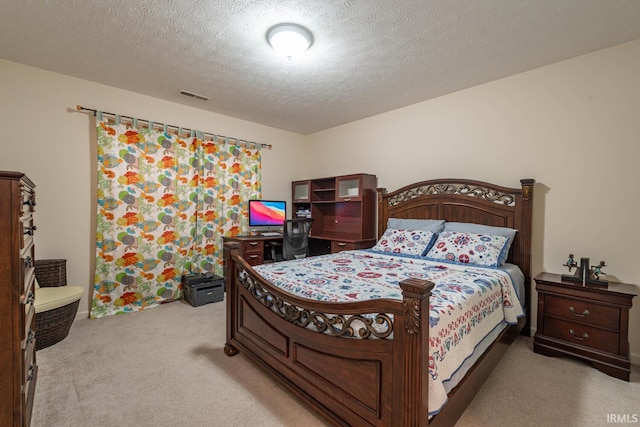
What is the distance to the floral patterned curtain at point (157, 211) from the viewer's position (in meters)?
3.12

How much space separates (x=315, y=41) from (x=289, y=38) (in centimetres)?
26

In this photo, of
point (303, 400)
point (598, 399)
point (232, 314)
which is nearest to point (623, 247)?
point (598, 399)

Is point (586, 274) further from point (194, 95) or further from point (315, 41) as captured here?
point (194, 95)

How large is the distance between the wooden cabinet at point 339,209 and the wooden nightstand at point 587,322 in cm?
202

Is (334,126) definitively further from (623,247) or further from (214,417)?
(214,417)

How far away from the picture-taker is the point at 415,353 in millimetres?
1127

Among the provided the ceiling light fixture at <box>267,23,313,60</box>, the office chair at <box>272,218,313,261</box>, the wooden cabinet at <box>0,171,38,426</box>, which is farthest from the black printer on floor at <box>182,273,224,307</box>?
the ceiling light fixture at <box>267,23,313,60</box>

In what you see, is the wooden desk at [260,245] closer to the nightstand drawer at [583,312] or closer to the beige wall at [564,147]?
the beige wall at [564,147]

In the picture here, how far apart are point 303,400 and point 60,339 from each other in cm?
233

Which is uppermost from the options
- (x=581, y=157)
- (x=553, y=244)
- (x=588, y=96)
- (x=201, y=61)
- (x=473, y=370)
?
(x=201, y=61)

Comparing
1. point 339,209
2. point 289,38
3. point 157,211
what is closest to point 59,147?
point 157,211

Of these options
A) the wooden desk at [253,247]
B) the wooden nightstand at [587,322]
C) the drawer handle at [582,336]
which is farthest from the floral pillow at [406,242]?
the wooden desk at [253,247]

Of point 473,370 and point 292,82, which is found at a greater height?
point 292,82

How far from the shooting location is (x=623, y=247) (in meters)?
2.28
